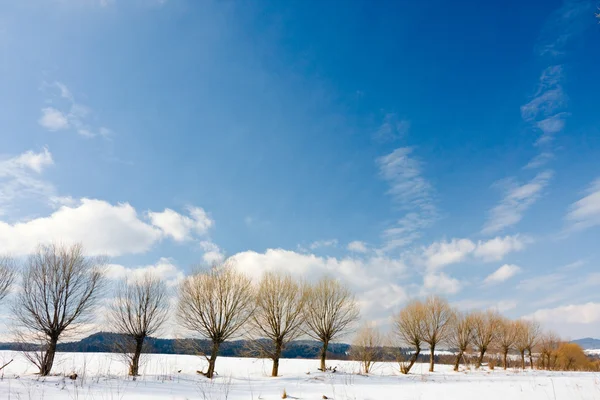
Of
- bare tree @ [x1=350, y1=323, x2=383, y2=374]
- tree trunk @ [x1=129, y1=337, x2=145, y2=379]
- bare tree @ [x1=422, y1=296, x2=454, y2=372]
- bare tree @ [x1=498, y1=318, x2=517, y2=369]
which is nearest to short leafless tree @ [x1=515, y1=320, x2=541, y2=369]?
bare tree @ [x1=498, y1=318, x2=517, y2=369]

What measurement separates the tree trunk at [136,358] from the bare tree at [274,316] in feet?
31.5

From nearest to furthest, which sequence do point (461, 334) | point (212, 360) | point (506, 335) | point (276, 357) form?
point (212, 360) < point (276, 357) < point (461, 334) < point (506, 335)

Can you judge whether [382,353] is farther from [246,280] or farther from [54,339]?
[54,339]

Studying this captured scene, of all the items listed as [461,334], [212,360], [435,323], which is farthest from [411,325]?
[212,360]

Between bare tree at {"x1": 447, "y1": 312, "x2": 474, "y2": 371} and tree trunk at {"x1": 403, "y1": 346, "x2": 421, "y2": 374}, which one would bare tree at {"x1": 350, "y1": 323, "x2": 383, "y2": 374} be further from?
bare tree at {"x1": 447, "y1": 312, "x2": 474, "y2": 371}

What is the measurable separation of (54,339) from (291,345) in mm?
18765

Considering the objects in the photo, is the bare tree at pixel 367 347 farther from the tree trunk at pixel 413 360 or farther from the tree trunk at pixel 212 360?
the tree trunk at pixel 212 360

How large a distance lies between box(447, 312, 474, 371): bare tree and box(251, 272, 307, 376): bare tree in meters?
29.6

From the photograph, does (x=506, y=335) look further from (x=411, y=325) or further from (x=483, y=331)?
(x=411, y=325)

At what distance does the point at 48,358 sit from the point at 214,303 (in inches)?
440

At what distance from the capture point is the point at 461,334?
162 feet

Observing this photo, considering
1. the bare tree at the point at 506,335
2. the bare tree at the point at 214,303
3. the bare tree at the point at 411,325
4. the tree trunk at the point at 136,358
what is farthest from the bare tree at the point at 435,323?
the tree trunk at the point at 136,358

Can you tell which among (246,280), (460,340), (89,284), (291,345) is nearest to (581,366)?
(460,340)

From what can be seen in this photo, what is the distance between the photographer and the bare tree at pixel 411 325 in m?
41.0
